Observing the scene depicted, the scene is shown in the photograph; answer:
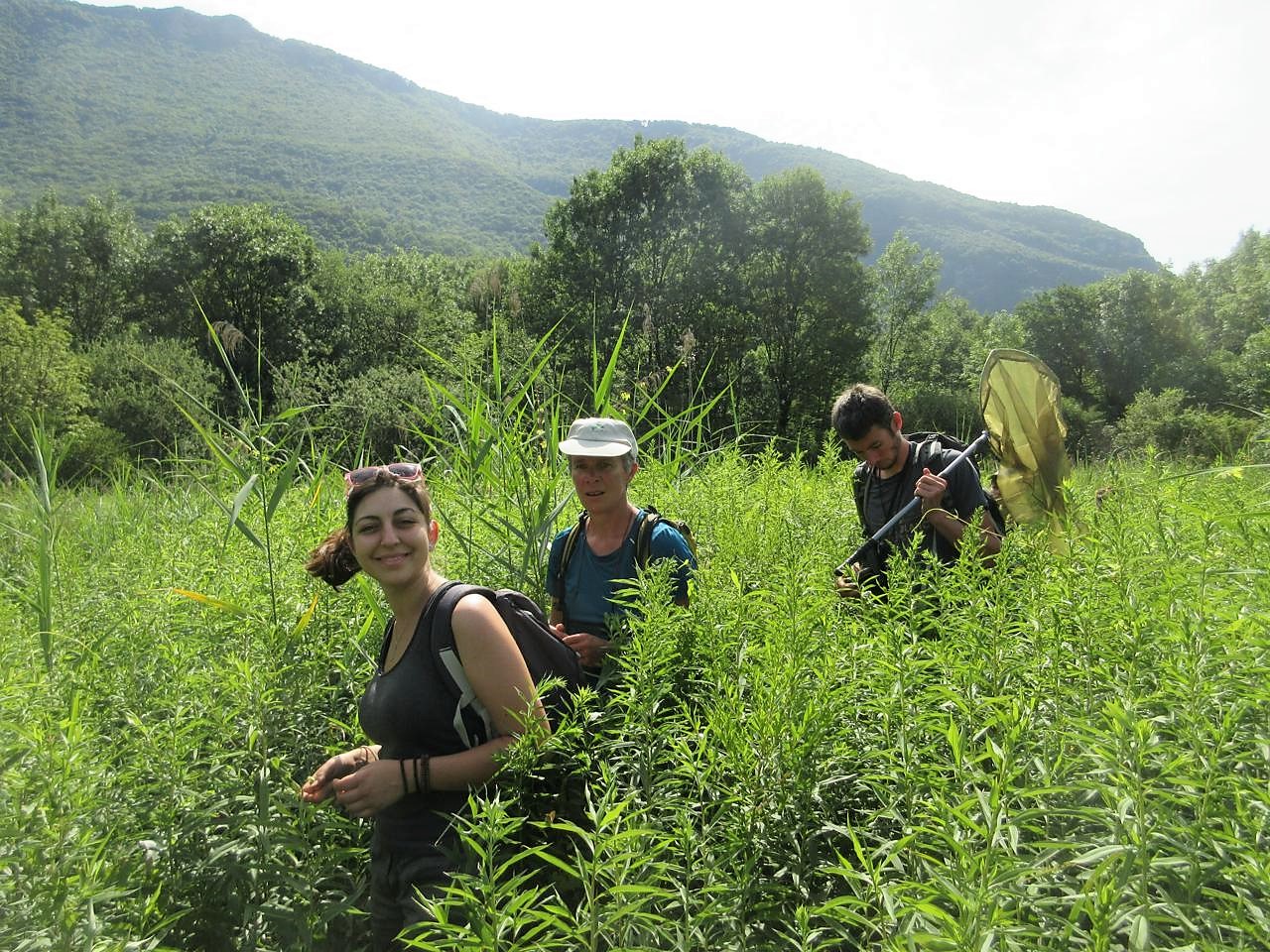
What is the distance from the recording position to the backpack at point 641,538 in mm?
3020

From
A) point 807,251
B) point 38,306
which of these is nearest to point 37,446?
point 807,251

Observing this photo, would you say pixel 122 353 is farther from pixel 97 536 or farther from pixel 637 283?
pixel 97 536

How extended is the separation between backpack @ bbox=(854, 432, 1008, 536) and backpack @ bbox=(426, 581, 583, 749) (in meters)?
2.14

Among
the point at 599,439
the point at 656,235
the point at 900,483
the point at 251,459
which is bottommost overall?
the point at 251,459

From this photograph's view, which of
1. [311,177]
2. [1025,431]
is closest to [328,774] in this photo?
[1025,431]

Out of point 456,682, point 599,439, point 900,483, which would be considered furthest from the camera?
point 900,483

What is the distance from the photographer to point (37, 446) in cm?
316

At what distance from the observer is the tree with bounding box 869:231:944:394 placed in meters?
41.6

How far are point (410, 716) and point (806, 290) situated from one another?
29.2m

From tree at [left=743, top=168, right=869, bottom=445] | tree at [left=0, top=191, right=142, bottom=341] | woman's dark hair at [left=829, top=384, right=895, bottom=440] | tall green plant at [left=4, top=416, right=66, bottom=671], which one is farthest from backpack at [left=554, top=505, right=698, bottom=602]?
tree at [left=0, top=191, right=142, bottom=341]

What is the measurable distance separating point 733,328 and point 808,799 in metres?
28.1

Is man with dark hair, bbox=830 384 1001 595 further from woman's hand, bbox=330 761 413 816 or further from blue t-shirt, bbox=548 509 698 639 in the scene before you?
woman's hand, bbox=330 761 413 816

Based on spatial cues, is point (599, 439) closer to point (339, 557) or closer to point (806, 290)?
point (339, 557)

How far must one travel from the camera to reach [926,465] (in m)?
3.85
